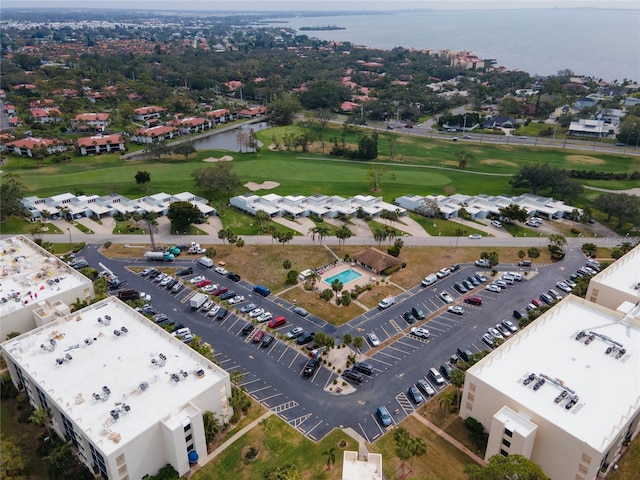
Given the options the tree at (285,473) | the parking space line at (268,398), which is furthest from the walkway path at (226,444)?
the tree at (285,473)

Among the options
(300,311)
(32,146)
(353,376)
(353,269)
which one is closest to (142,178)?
(32,146)

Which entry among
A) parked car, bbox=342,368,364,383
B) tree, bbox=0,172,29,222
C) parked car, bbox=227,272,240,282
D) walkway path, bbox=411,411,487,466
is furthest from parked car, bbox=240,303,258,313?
tree, bbox=0,172,29,222

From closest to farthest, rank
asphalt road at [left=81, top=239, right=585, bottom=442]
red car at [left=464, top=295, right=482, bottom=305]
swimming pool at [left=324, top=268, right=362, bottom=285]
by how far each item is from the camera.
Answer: asphalt road at [left=81, top=239, right=585, bottom=442] → red car at [left=464, top=295, right=482, bottom=305] → swimming pool at [left=324, top=268, right=362, bottom=285]

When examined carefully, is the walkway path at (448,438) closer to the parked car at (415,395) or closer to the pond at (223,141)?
the parked car at (415,395)

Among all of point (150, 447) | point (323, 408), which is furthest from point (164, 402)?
point (323, 408)

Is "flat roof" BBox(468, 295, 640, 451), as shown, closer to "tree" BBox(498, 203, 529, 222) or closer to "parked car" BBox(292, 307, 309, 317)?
"parked car" BBox(292, 307, 309, 317)

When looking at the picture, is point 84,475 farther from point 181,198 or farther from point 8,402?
point 181,198

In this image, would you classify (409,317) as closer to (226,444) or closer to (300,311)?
(300,311)
